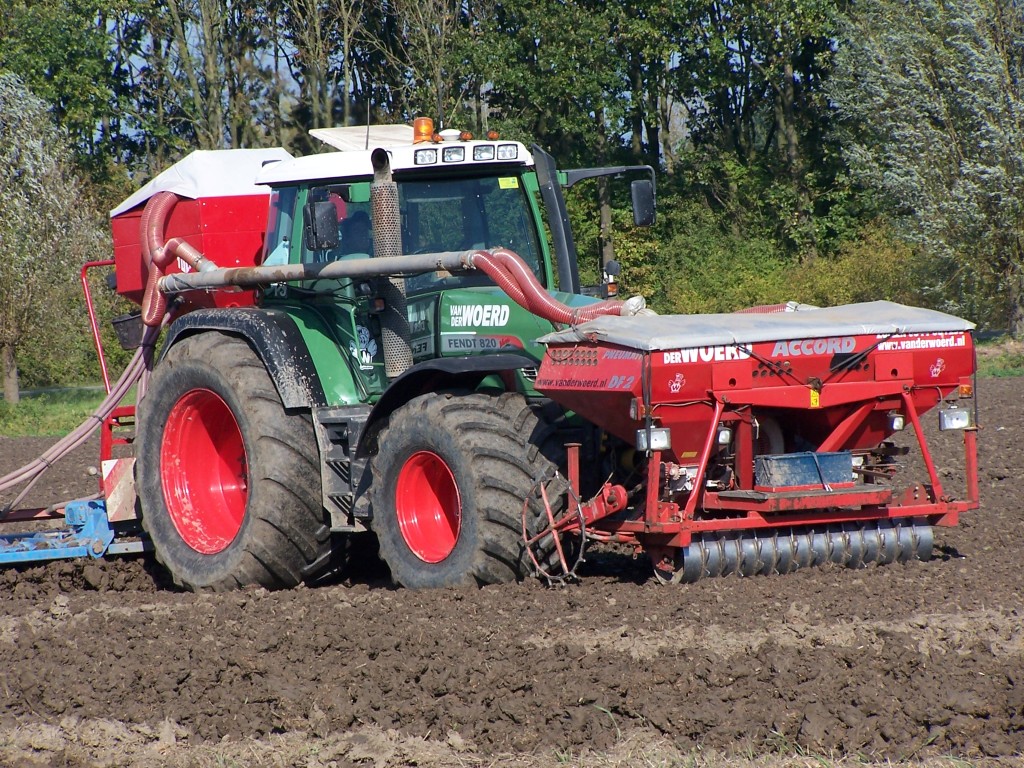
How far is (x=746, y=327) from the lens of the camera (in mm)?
5938

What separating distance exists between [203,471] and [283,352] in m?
1.22

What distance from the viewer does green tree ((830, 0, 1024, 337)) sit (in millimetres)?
23500

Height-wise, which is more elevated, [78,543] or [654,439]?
[654,439]

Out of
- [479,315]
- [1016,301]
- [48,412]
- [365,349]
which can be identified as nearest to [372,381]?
[365,349]

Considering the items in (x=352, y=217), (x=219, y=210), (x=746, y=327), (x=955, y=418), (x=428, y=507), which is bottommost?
(x=428, y=507)

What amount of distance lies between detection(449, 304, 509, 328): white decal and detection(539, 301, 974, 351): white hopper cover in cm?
60

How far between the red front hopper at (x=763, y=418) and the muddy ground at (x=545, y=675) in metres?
0.26

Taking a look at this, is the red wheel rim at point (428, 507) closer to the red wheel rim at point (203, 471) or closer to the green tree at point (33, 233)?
the red wheel rim at point (203, 471)

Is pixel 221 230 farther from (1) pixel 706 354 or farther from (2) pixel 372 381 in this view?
(1) pixel 706 354

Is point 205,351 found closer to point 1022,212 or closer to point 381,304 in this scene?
point 381,304

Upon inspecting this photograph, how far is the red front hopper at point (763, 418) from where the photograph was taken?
5.74m

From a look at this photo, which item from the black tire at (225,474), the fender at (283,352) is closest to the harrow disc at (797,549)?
the black tire at (225,474)

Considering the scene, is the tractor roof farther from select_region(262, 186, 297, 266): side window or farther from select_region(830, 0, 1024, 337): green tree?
select_region(830, 0, 1024, 337): green tree

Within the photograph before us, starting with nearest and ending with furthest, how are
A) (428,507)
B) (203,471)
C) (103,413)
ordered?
(428,507) < (203,471) < (103,413)
